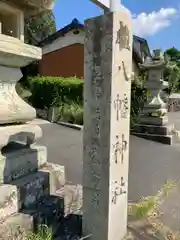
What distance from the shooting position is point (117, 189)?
2.42 m

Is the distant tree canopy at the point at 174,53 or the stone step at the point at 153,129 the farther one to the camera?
the distant tree canopy at the point at 174,53

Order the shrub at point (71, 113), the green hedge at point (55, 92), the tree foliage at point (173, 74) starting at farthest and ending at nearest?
1. the tree foliage at point (173, 74)
2. the green hedge at point (55, 92)
3. the shrub at point (71, 113)

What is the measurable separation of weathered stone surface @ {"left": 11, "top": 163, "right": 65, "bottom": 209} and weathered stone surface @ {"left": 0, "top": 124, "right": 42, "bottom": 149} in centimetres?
36

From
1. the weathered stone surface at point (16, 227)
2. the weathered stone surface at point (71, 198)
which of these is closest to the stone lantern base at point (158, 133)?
the weathered stone surface at point (71, 198)

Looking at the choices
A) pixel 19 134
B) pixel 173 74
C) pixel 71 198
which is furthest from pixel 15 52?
pixel 173 74

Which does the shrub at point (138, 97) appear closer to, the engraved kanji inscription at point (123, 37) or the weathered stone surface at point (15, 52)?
the weathered stone surface at point (15, 52)

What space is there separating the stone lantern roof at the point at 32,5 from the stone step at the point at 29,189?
163 centimetres

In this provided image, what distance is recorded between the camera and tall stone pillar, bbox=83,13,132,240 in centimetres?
224

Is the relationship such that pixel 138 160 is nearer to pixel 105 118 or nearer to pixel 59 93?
pixel 105 118

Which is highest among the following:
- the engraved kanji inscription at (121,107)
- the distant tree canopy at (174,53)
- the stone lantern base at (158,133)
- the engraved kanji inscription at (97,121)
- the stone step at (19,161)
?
the distant tree canopy at (174,53)

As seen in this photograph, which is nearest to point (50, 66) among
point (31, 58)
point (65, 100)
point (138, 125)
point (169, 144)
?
point (65, 100)

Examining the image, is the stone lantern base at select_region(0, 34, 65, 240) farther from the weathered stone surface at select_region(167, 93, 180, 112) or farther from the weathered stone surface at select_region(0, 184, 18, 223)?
the weathered stone surface at select_region(167, 93, 180, 112)

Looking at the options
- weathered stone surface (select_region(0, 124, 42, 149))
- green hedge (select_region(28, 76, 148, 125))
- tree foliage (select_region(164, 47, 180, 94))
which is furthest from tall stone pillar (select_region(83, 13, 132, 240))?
tree foliage (select_region(164, 47, 180, 94))

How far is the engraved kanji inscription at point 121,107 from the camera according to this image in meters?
2.32
